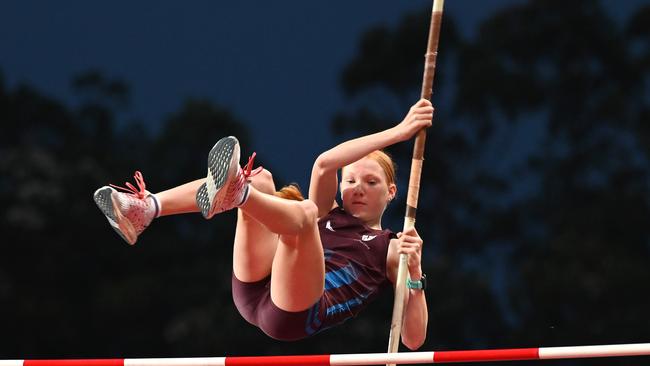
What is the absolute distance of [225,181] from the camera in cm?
249

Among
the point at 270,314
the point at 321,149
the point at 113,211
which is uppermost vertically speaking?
the point at 321,149

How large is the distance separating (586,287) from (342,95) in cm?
209

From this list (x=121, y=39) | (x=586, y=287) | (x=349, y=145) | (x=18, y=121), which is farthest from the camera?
(x=121, y=39)

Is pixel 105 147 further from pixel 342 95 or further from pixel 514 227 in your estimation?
pixel 514 227

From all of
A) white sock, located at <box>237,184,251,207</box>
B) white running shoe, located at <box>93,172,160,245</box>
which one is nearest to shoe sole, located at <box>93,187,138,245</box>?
white running shoe, located at <box>93,172,160,245</box>

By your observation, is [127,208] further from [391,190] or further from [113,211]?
[391,190]

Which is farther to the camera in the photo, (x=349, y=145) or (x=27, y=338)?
(x=27, y=338)

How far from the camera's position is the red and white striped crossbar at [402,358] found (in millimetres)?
2664

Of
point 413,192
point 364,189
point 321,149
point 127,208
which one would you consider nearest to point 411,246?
point 413,192

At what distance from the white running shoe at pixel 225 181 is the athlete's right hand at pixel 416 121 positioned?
59 centimetres

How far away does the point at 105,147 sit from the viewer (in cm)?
741

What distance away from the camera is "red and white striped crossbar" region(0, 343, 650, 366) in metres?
2.66

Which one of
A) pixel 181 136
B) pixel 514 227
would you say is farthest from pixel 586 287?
pixel 181 136

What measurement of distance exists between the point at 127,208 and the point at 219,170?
34 cm
